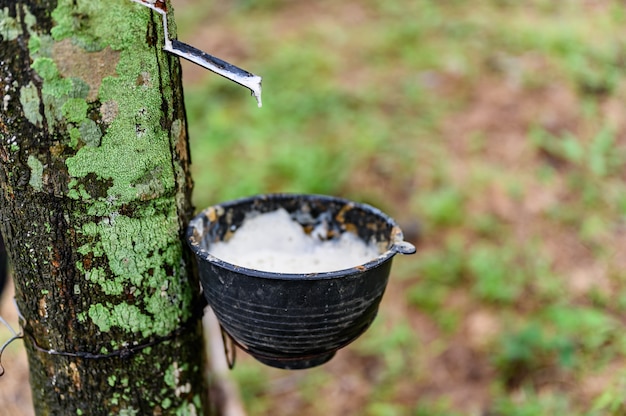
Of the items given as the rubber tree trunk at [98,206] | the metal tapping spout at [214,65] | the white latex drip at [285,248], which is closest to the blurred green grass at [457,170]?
the white latex drip at [285,248]

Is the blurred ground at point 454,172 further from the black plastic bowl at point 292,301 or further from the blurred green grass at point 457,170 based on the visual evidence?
the black plastic bowl at point 292,301

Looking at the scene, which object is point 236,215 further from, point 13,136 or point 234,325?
point 13,136

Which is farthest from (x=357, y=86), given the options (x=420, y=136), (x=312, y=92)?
(x=420, y=136)

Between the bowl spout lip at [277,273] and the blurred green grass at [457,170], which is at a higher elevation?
the bowl spout lip at [277,273]

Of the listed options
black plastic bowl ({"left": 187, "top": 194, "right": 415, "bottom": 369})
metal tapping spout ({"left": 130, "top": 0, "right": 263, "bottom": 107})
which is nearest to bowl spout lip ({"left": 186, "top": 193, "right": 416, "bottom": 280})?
black plastic bowl ({"left": 187, "top": 194, "right": 415, "bottom": 369})

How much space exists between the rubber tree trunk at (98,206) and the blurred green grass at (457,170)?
1888 mm

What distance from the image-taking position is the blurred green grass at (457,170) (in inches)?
131

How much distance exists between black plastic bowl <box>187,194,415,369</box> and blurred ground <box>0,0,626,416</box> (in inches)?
66.1

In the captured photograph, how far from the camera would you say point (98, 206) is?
1439mm

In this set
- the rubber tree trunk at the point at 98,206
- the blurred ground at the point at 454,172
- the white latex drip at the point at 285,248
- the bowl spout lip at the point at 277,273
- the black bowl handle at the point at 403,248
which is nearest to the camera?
the rubber tree trunk at the point at 98,206

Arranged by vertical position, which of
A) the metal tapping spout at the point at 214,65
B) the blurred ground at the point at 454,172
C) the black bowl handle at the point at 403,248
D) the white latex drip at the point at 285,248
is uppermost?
the metal tapping spout at the point at 214,65

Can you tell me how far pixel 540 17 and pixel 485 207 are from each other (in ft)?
9.83

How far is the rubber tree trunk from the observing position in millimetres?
1292

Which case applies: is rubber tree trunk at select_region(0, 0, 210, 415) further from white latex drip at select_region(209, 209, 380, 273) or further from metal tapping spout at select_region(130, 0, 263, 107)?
white latex drip at select_region(209, 209, 380, 273)
